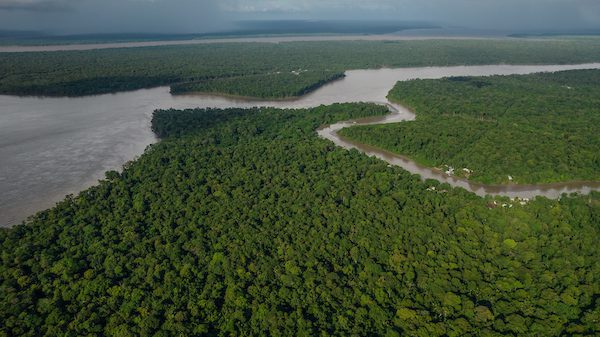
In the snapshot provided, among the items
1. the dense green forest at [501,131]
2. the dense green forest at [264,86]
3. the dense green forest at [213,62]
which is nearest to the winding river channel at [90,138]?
the dense green forest at [501,131]

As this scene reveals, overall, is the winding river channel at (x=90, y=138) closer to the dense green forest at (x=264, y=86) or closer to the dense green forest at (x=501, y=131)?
the dense green forest at (x=501, y=131)

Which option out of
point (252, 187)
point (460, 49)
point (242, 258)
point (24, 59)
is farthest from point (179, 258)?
point (460, 49)

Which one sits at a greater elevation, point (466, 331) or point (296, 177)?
point (296, 177)

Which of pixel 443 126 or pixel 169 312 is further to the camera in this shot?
pixel 443 126

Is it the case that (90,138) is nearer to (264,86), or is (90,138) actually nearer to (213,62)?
(264,86)

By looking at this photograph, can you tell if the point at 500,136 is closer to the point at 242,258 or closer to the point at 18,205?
the point at 242,258

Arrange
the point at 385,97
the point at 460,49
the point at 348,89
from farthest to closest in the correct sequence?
the point at 460,49 < the point at 348,89 < the point at 385,97
